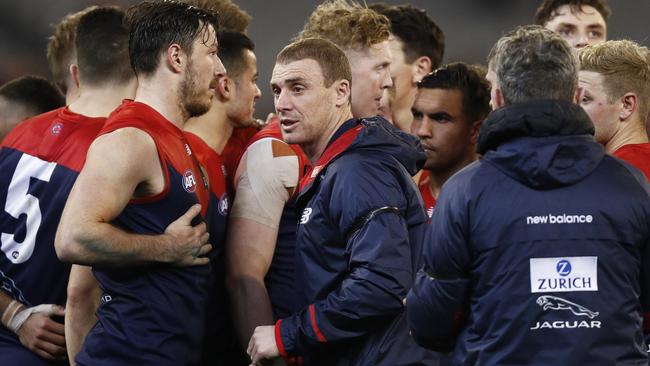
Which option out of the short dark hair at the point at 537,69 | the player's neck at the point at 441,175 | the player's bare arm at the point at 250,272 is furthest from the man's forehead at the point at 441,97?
the short dark hair at the point at 537,69

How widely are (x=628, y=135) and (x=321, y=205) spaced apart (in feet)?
4.75

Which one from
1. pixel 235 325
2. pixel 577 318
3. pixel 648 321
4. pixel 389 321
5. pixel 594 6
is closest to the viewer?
pixel 577 318

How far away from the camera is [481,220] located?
2.67 m

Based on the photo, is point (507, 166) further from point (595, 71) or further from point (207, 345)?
point (207, 345)

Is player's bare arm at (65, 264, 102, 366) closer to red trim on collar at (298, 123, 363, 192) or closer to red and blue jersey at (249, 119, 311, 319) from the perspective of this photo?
red and blue jersey at (249, 119, 311, 319)

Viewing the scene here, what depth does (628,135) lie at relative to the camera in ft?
12.6

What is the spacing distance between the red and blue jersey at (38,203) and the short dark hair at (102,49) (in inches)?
9.9

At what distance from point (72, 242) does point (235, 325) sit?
918 mm

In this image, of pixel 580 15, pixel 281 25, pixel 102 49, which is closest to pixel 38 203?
pixel 102 49

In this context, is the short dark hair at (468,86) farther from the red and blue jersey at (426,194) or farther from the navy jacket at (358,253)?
the navy jacket at (358,253)

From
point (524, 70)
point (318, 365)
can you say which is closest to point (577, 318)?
point (524, 70)

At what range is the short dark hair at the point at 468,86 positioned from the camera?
178 inches

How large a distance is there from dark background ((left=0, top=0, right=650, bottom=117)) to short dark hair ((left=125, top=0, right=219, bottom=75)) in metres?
5.51

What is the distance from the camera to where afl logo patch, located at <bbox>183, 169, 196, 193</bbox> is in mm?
3371
